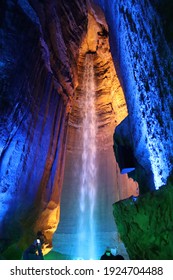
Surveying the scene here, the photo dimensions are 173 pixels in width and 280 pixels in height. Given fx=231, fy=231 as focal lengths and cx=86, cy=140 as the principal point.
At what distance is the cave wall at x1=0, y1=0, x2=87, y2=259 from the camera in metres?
7.30

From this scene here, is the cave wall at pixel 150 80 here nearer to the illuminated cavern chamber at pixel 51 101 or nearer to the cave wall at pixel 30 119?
the illuminated cavern chamber at pixel 51 101

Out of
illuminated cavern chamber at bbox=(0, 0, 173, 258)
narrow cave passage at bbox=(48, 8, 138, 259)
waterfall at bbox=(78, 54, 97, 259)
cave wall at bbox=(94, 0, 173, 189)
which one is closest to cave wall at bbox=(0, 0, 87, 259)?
illuminated cavern chamber at bbox=(0, 0, 173, 258)

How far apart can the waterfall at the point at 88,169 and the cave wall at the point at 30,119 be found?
15.0 feet

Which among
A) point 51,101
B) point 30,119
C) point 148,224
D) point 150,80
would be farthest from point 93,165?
point 148,224

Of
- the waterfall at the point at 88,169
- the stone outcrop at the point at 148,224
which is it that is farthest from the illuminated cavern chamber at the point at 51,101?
the waterfall at the point at 88,169

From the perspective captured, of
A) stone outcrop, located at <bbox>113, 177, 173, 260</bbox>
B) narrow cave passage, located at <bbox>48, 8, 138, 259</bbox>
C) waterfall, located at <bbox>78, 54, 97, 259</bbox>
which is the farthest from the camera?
waterfall, located at <bbox>78, 54, 97, 259</bbox>

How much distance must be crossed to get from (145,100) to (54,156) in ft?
18.5

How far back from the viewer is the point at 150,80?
4633 mm

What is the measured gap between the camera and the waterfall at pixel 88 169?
523 inches

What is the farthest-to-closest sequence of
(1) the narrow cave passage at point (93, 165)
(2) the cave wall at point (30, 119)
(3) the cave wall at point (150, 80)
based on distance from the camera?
1. (1) the narrow cave passage at point (93, 165)
2. (2) the cave wall at point (30, 119)
3. (3) the cave wall at point (150, 80)

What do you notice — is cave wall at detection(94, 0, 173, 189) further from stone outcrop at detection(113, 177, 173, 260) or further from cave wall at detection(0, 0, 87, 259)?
cave wall at detection(0, 0, 87, 259)

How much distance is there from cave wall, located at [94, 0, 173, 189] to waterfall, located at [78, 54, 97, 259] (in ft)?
28.2

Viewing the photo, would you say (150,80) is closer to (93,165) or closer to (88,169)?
(93,165)
